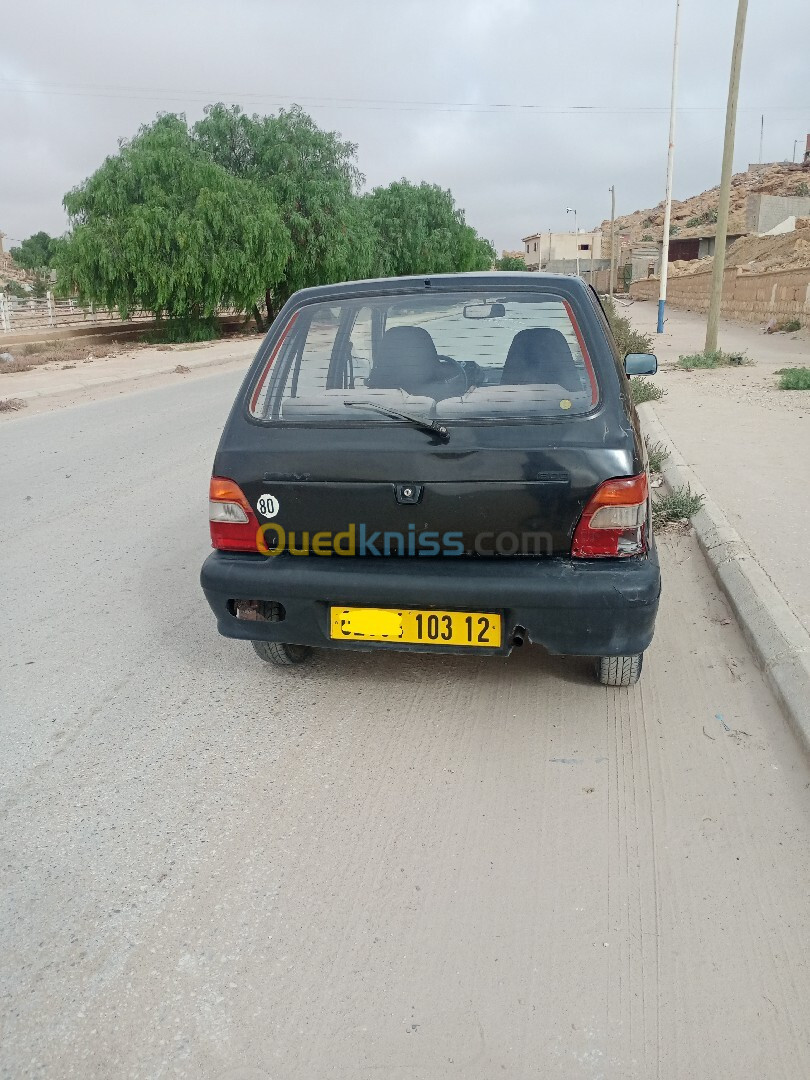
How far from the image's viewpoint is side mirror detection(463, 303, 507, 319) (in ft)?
11.3

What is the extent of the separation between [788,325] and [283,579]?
24.3 meters

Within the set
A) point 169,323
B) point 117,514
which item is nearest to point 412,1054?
point 117,514

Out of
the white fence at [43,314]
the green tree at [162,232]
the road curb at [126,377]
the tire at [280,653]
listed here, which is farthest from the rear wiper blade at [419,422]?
the white fence at [43,314]

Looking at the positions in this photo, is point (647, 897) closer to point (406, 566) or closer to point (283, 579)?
point (406, 566)

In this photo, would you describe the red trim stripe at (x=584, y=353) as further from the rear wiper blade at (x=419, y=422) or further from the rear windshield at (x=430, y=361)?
the rear wiper blade at (x=419, y=422)

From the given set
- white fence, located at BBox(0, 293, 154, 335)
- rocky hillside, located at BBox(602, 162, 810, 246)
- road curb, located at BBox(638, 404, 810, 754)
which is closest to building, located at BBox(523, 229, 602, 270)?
rocky hillside, located at BBox(602, 162, 810, 246)

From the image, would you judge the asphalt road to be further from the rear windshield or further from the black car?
the rear windshield

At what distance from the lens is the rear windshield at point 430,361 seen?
3.23 meters

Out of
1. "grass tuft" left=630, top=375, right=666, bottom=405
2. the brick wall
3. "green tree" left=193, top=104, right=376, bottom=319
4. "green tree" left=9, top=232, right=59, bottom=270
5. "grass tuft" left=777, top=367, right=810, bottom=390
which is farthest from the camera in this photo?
"green tree" left=9, top=232, right=59, bottom=270

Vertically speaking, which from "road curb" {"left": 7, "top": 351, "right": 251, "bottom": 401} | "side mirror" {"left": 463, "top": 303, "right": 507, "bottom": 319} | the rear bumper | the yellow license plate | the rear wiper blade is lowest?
"road curb" {"left": 7, "top": 351, "right": 251, "bottom": 401}

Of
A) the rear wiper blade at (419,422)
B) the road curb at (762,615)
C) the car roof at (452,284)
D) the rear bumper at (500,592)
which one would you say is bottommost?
the road curb at (762,615)

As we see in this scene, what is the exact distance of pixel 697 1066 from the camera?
1910 mm

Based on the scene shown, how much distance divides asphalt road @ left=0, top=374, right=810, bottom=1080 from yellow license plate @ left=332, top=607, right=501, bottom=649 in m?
0.39

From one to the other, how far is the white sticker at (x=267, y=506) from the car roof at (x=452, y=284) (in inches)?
36.1
